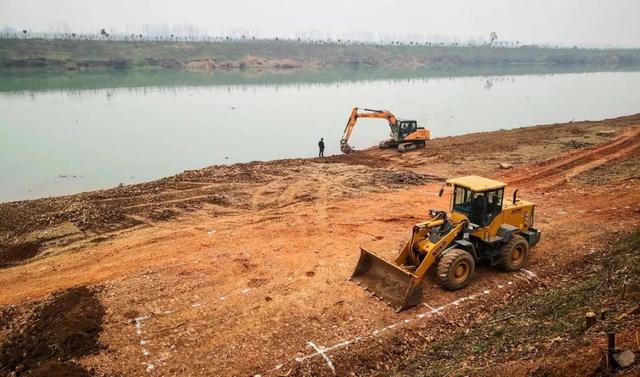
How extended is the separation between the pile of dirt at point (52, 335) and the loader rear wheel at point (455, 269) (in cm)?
695

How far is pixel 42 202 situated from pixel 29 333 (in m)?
10.3

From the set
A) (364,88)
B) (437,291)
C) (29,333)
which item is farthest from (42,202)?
(364,88)

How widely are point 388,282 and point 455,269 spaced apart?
1.47 metres

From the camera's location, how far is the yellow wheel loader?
10117 millimetres

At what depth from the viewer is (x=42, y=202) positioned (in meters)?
17.9

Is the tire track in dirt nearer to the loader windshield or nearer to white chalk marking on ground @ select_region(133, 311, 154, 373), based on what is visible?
the loader windshield

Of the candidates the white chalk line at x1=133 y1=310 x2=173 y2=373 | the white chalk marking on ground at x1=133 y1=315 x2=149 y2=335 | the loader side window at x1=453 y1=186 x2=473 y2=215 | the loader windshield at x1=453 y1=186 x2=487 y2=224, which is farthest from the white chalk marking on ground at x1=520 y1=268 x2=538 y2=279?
the white chalk marking on ground at x1=133 y1=315 x2=149 y2=335

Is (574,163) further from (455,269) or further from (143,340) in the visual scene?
(143,340)

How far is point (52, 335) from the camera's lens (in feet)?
29.5

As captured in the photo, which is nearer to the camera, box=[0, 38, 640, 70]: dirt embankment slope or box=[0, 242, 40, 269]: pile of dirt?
box=[0, 242, 40, 269]: pile of dirt

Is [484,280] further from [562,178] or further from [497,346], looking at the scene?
[562,178]

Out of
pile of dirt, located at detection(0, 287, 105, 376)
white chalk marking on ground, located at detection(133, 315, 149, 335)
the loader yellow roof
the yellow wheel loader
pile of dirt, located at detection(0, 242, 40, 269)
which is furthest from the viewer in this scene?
pile of dirt, located at detection(0, 242, 40, 269)

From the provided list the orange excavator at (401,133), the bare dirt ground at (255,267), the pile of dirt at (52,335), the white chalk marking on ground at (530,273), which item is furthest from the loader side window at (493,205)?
the orange excavator at (401,133)

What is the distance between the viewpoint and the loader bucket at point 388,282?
9755 mm
